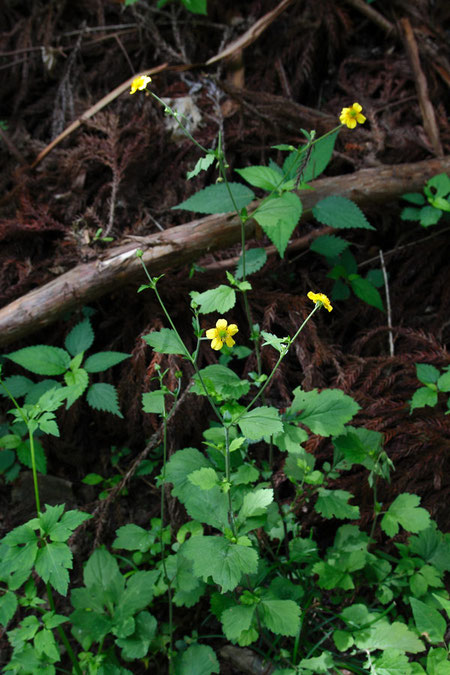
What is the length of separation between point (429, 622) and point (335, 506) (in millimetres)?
464

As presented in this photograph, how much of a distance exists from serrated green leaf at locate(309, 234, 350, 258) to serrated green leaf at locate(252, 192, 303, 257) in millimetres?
368

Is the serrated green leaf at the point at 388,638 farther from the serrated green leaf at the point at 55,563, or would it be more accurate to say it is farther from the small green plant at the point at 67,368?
the small green plant at the point at 67,368

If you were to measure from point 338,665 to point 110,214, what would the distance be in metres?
2.20

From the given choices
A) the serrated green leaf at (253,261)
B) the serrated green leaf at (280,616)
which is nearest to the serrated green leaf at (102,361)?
the serrated green leaf at (253,261)

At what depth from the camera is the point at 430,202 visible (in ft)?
7.68

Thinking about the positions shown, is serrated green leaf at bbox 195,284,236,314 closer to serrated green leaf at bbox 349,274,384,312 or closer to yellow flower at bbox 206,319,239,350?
yellow flower at bbox 206,319,239,350

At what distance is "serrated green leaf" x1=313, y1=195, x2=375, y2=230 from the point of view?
7.20 ft

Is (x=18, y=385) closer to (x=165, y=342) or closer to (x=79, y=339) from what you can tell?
(x=79, y=339)

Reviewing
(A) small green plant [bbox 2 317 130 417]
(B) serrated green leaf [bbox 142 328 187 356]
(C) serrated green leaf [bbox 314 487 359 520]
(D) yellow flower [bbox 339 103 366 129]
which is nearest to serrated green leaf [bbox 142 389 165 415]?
(B) serrated green leaf [bbox 142 328 187 356]

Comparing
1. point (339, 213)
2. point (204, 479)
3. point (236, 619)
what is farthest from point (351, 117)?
point (236, 619)

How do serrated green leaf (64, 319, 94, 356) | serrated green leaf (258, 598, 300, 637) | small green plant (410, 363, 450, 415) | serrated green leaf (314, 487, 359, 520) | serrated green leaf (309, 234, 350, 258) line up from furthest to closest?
1. serrated green leaf (309, 234, 350, 258)
2. serrated green leaf (64, 319, 94, 356)
3. small green plant (410, 363, 450, 415)
4. serrated green leaf (314, 487, 359, 520)
5. serrated green leaf (258, 598, 300, 637)

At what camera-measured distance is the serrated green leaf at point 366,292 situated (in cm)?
234

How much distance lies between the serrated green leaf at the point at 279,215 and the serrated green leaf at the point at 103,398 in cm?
98

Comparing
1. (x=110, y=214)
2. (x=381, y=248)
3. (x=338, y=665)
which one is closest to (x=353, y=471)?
(x=338, y=665)
